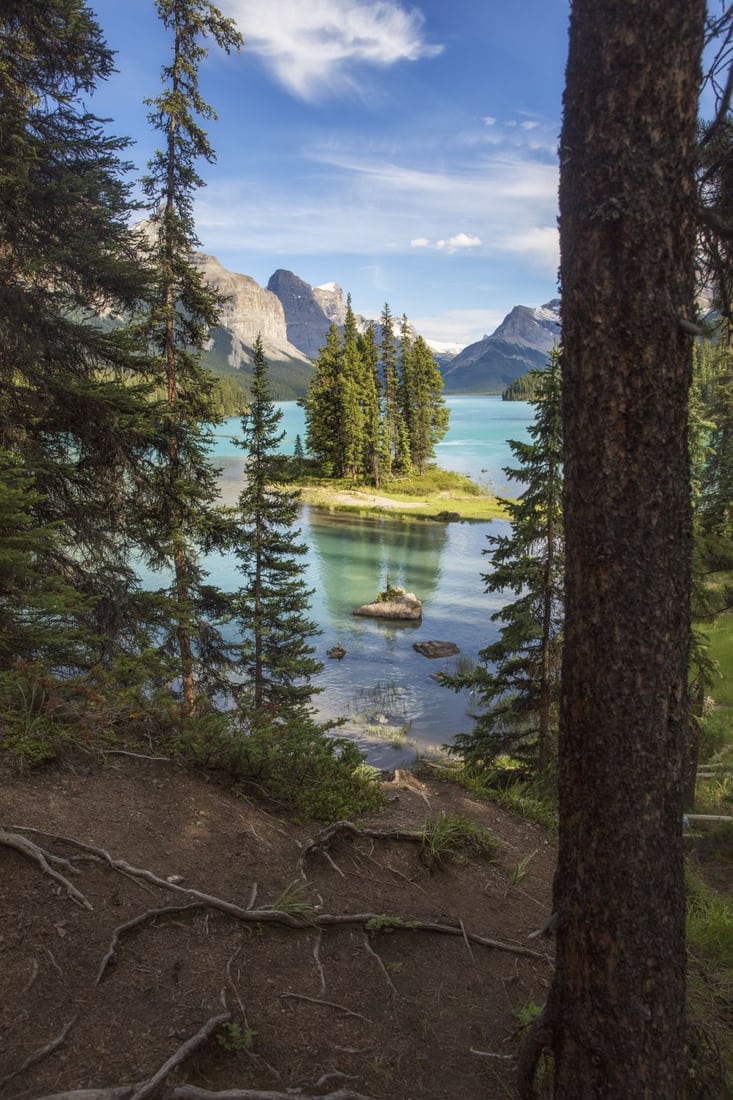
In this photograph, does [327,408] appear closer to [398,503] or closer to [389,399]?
[389,399]

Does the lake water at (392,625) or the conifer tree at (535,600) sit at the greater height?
the conifer tree at (535,600)

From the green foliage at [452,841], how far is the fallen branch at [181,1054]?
8.02 ft

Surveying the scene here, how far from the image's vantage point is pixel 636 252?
2139 mm

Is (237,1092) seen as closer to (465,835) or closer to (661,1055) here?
(661,1055)

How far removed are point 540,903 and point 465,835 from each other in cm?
77

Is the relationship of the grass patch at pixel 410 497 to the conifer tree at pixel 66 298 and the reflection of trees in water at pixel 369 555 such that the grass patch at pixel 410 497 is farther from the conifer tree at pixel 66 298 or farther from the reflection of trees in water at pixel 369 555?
the conifer tree at pixel 66 298

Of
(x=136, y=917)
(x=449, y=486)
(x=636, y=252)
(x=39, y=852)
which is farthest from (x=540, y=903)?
(x=449, y=486)

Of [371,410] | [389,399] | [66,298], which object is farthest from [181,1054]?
[389,399]

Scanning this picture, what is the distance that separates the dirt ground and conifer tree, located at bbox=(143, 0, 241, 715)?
6.90 metres

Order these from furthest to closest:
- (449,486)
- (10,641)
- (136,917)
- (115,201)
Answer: (449,486), (115,201), (10,641), (136,917)

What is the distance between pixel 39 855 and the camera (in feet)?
11.4

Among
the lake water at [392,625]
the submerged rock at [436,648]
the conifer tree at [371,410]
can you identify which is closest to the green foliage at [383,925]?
the lake water at [392,625]

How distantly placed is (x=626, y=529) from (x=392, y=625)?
23.2 m

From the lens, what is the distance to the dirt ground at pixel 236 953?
8.43 feet
